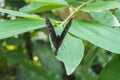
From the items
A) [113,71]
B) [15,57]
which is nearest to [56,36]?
[113,71]

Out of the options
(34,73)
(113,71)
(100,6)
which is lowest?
(34,73)

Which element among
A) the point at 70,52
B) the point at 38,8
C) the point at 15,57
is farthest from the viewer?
the point at 15,57

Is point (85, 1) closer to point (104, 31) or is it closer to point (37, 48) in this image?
point (104, 31)

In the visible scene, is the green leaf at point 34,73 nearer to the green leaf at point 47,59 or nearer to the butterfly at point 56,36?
the green leaf at point 47,59

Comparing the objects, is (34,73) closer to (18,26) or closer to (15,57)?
(15,57)

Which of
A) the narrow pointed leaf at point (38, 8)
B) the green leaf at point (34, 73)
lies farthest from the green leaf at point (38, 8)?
the green leaf at point (34, 73)

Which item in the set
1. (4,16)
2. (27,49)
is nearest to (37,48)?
(27,49)
